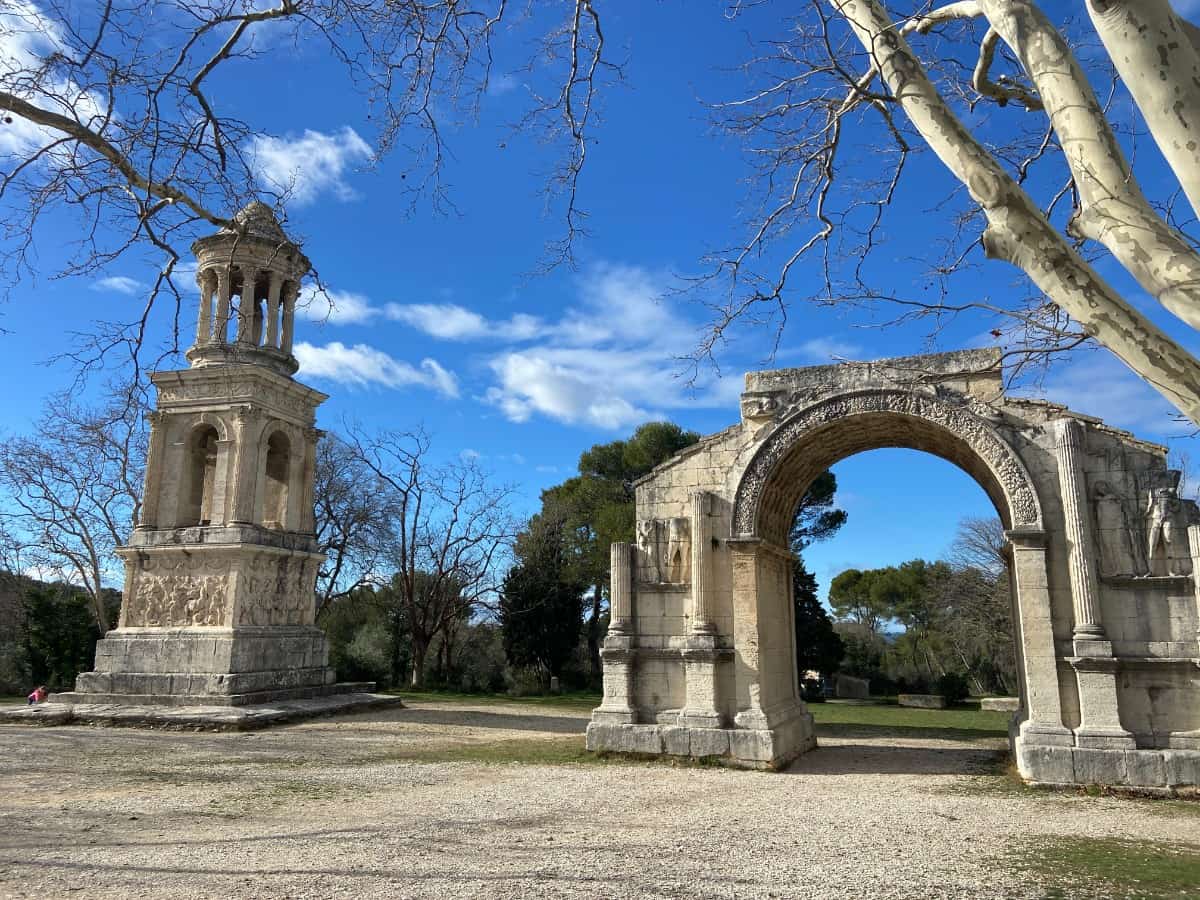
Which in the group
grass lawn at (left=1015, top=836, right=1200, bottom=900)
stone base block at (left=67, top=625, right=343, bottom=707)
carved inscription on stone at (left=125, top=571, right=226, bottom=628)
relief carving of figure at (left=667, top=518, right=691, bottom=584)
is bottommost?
grass lawn at (left=1015, top=836, right=1200, bottom=900)

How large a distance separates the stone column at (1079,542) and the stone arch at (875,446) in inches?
15.4

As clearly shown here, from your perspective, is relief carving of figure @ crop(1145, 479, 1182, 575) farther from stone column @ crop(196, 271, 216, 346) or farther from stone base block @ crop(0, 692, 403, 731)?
stone column @ crop(196, 271, 216, 346)

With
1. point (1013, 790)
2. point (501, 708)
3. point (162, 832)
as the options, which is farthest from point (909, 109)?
point (501, 708)

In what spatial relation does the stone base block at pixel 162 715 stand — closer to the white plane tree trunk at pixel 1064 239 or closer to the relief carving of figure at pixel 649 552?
the relief carving of figure at pixel 649 552

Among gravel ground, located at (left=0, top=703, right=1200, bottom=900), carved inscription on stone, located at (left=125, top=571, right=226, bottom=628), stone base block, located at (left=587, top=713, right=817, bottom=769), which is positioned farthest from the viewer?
carved inscription on stone, located at (left=125, top=571, right=226, bottom=628)

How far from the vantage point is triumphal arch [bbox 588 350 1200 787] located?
10.2 m

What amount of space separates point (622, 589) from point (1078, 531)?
6066 millimetres

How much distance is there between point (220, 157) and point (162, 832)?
557 cm

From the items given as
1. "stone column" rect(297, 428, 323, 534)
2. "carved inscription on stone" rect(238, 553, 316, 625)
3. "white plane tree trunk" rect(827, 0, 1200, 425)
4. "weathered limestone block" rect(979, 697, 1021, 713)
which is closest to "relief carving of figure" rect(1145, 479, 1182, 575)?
"white plane tree trunk" rect(827, 0, 1200, 425)

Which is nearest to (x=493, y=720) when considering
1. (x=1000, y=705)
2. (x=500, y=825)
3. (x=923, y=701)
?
(x=500, y=825)

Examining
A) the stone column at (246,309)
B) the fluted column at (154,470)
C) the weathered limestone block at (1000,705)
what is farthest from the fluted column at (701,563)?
the weathered limestone block at (1000,705)

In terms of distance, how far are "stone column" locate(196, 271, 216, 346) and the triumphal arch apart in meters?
11.7

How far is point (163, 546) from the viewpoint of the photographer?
1739 cm

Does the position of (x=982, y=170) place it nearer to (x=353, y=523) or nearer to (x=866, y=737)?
(x=866, y=737)
